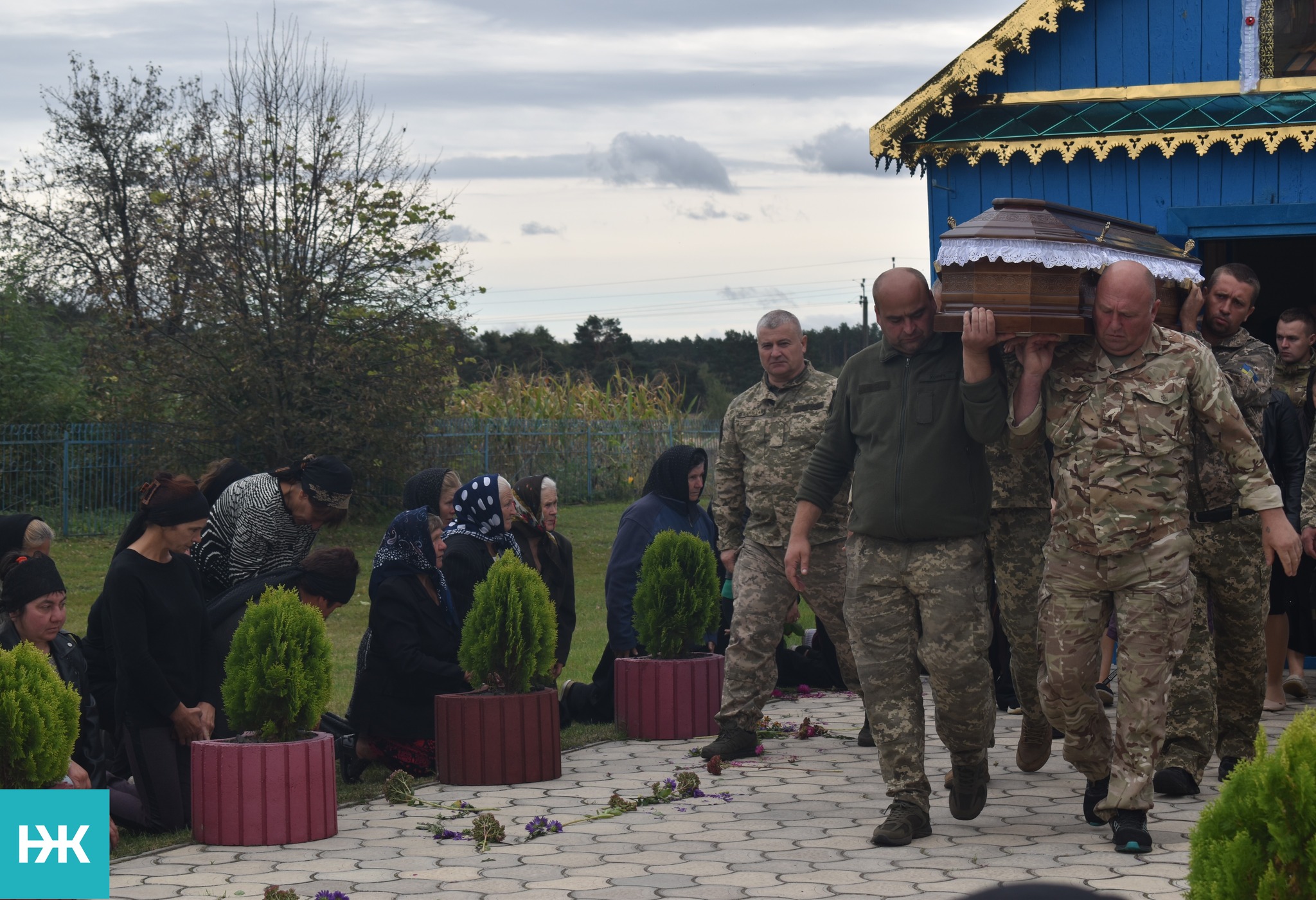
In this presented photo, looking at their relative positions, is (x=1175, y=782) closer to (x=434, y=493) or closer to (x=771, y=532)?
(x=771, y=532)

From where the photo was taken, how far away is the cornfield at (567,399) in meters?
31.9

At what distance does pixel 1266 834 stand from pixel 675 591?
19.5 feet

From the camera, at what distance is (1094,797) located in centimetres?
625

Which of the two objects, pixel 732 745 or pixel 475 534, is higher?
pixel 475 534

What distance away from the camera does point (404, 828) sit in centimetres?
663

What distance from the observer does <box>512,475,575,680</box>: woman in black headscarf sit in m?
9.27

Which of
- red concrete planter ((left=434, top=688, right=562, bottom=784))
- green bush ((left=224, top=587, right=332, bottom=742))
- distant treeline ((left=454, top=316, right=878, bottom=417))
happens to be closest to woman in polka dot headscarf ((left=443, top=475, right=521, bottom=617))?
red concrete planter ((left=434, top=688, right=562, bottom=784))

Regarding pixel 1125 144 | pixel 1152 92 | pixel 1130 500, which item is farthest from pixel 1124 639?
pixel 1152 92

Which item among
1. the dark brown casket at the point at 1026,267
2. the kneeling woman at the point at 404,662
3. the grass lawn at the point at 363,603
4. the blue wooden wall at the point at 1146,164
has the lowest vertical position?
Result: the grass lawn at the point at 363,603

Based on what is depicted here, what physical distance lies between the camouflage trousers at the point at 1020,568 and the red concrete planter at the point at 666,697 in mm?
2364

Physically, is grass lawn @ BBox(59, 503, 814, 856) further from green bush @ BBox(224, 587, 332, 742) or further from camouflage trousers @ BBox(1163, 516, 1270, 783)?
camouflage trousers @ BBox(1163, 516, 1270, 783)

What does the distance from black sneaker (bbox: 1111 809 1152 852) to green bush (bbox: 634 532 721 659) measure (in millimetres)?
3322

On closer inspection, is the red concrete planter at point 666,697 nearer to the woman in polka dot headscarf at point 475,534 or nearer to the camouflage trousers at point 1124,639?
the woman in polka dot headscarf at point 475,534

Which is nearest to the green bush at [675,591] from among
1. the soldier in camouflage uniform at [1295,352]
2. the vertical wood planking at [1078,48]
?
the soldier in camouflage uniform at [1295,352]
